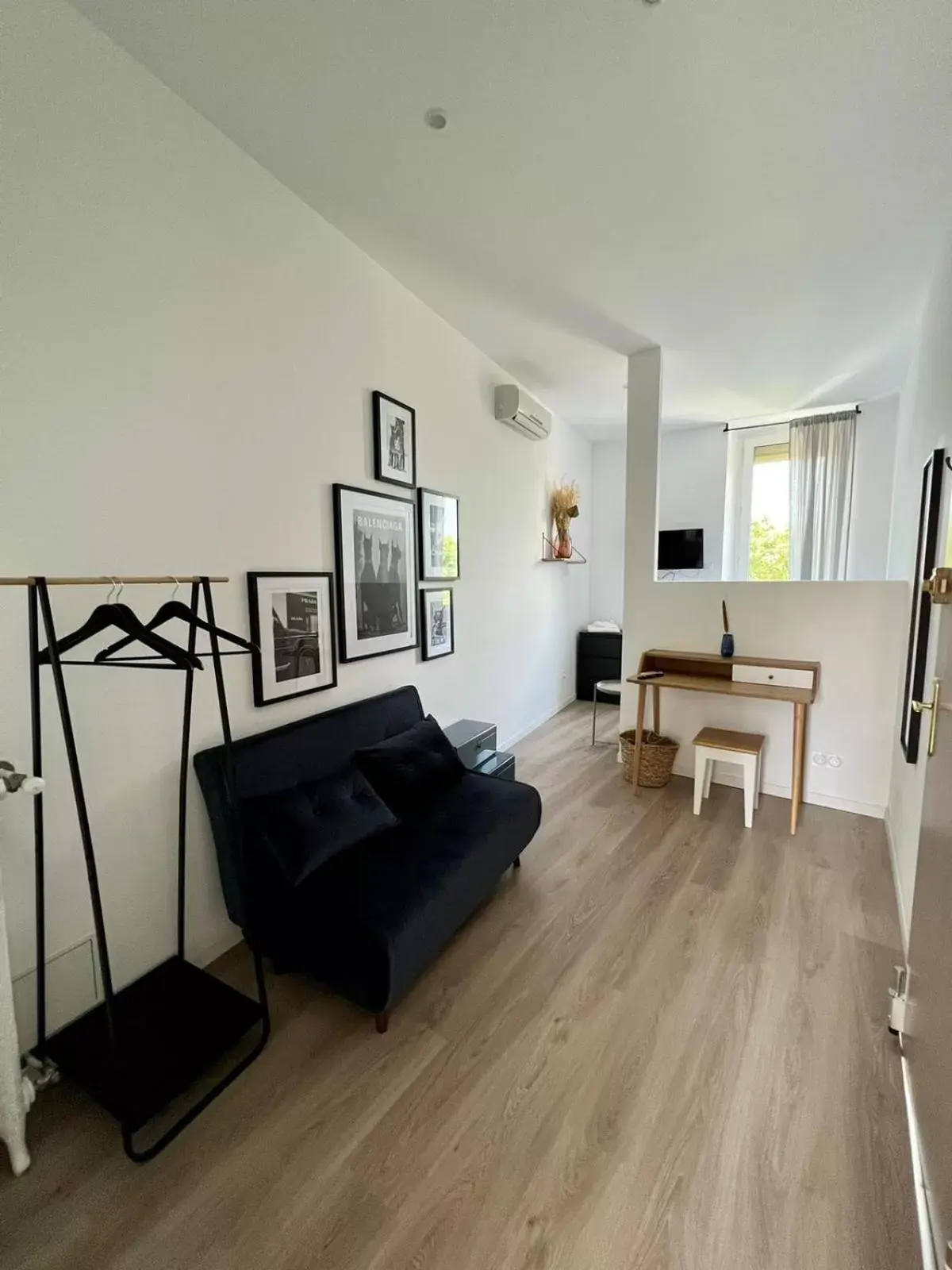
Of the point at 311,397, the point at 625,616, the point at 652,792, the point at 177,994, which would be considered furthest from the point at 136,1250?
the point at 625,616

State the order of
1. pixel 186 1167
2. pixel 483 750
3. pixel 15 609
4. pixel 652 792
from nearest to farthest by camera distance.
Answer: pixel 186 1167, pixel 15 609, pixel 483 750, pixel 652 792

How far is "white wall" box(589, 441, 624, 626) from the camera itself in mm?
5906

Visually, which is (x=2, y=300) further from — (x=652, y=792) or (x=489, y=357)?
(x=652, y=792)

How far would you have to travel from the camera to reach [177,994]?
1655 millimetres

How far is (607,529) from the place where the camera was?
6.02 meters

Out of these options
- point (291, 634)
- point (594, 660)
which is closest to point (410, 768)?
point (291, 634)

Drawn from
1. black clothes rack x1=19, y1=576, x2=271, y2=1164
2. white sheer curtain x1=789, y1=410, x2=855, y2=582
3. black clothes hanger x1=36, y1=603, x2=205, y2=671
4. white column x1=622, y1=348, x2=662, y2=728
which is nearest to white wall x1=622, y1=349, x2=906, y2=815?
white column x1=622, y1=348, x2=662, y2=728

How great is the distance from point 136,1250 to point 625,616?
11.9ft

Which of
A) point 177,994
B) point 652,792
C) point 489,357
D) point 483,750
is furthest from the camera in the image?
point 489,357

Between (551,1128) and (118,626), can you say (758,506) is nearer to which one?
(551,1128)

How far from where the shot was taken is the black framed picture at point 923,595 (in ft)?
6.63

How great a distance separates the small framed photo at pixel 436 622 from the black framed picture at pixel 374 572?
11 centimetres

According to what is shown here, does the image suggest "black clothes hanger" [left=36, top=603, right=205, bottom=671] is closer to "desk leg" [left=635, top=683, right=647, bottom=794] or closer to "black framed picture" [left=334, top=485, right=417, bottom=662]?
"black framed picture" [left=334, top=485, right=417, bottom=662]

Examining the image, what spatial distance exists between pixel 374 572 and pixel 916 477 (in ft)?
9.89
